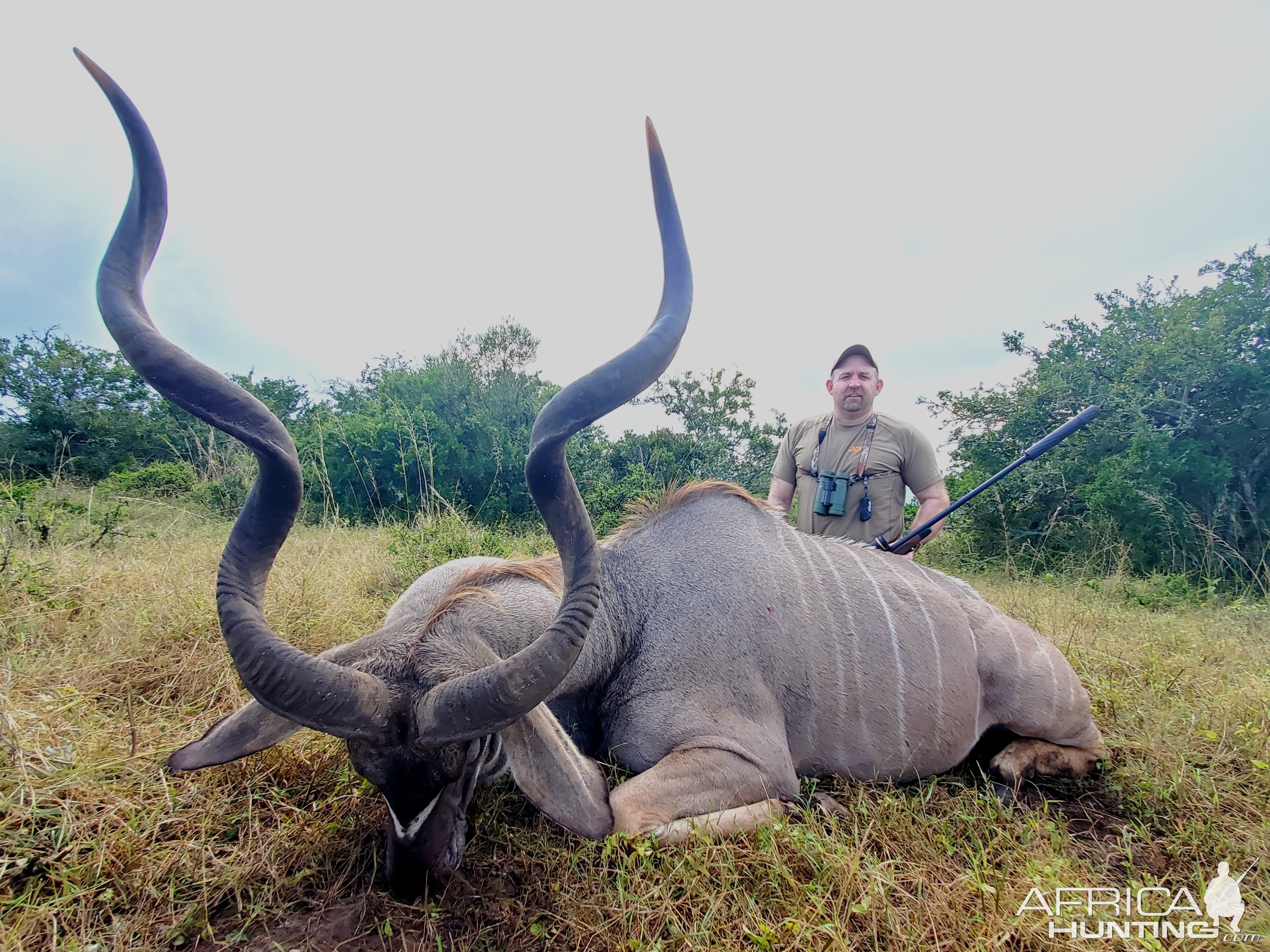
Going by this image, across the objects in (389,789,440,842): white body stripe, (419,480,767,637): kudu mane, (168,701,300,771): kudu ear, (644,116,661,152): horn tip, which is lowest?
(389,789,440,842): white body stripe

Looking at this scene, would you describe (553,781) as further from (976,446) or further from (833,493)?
(976,446)

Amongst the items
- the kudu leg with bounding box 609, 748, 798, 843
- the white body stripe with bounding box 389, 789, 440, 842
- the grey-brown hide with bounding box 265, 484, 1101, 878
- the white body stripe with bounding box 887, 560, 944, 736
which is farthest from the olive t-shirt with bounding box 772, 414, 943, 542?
the white body stripe with bounding box 389, 789, 440, 842

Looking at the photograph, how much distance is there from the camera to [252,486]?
174 cm

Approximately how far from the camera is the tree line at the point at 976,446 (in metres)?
8.60

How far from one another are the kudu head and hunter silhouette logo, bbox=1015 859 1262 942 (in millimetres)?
1587

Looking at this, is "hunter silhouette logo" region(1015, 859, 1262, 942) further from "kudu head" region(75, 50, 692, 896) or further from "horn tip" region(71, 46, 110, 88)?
"horn tip" region(71, 46, 110, 88)

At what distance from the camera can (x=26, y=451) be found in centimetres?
1273

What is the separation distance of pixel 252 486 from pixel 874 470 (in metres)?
4.33

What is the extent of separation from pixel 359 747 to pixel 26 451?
16.1 metres

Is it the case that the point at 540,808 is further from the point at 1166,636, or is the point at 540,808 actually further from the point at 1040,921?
the point at 1166,636

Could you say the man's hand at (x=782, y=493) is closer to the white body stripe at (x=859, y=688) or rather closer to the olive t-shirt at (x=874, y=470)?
the olive t-shirt at (x=874, y=470)

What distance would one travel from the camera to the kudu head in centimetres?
170

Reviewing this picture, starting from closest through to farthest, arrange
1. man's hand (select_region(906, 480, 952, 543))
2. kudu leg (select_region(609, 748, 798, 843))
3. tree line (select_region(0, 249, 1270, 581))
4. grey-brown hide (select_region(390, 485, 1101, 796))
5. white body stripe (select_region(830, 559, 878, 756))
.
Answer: kudu leg (select_region(609, 748, 798, 843))
grey-brown hide (select_region(390, 485, 1101, 796))
white body stripe (select_region(830, 559, 878, 756))
man's hand (select_region(906, 480, 952, 543))
tree line (select_region(0, 249, 1270, 581))

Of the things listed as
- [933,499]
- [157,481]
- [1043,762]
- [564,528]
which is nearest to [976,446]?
[933,499]
